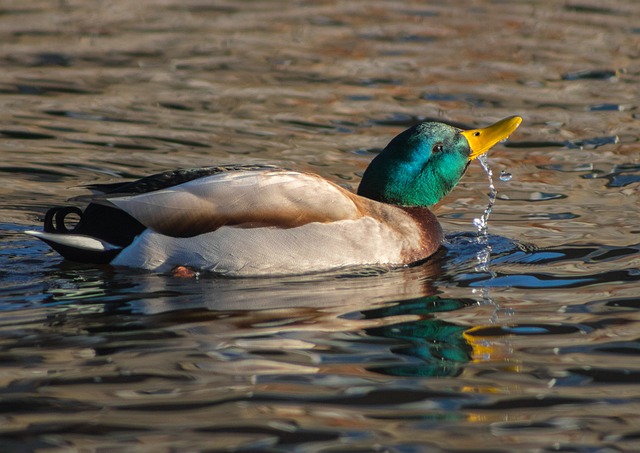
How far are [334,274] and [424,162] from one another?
1125mm

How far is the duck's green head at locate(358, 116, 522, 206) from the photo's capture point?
25.4 feet

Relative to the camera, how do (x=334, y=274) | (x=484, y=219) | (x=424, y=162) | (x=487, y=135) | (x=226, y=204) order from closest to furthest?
(x=226, y=204), (x=334, y=274), (x=424, y=162), (x=487, y=135), (x=484, y=219)

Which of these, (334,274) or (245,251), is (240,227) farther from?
(334,274)

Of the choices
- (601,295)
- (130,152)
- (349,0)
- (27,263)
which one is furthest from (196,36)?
(601,295)

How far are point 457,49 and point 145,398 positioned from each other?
9.83 meters

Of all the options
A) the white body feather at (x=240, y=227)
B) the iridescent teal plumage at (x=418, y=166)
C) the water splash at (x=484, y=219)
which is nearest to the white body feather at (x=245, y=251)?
the white body feather at (x=240, y=227)

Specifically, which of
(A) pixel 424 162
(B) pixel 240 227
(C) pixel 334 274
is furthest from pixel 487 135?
(B) pixel 240 227

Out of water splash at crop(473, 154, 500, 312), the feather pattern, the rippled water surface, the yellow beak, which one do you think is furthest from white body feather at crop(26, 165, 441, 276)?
the yellow beak

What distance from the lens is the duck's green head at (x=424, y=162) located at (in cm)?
775

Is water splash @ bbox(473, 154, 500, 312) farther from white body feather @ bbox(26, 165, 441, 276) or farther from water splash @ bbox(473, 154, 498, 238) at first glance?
white body feather @ bbox(26, 165, 441, 276)

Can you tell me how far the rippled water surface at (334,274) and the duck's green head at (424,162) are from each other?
44 centimetres

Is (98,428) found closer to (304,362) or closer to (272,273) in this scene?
(304,362)

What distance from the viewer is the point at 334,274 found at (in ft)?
23.4

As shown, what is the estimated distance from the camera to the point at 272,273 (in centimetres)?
710
